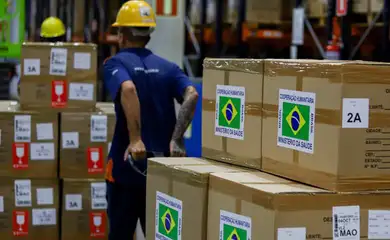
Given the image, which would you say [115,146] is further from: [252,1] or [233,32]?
[233,32]

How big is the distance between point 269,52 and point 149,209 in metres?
6.48

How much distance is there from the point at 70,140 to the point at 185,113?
1.67m

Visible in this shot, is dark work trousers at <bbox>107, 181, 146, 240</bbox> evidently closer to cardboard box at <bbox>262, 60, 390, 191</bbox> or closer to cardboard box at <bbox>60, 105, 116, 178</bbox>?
cardboard box at <bbox>60, 105, 116, 178</bbox>

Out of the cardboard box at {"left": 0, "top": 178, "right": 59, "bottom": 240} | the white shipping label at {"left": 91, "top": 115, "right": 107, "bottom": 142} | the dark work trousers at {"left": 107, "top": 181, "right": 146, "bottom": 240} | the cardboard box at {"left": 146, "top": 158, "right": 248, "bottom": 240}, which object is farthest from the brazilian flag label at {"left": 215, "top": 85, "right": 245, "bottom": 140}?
the cardboard box at {"left": 0, "top": 178, "right": 59, "bottom": 240}

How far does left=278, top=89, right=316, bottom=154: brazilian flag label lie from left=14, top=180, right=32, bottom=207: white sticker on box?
3.68 m

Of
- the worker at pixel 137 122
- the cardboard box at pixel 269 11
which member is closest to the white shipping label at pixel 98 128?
the worker at pixel 137 122

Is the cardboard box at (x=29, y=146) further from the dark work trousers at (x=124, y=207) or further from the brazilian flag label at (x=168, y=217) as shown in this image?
the brazilian flag label at (x=168, y=217)

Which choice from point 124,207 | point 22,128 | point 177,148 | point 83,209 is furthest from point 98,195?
point 177,148

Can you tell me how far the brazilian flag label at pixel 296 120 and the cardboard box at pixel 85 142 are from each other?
3.43 m

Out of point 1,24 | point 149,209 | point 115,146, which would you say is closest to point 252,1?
point 1,24

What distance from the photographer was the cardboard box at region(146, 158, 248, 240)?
10.3 ft

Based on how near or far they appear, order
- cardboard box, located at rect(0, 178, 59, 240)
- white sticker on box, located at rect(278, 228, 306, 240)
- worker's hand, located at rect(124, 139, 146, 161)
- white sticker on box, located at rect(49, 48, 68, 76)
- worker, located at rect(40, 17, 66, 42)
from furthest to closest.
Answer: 1. worker, located at rect(40, 17, 66, 42)
2. cardboard box, located at rect(0, 178, 59, 240)
3. white sticker on box, located at rect(49, 48, 68, 76)
4. worker's hand, located at rect(124, 139, 146, 161)
5. white sticker on box, located at rect(278, 228, 306, 240)

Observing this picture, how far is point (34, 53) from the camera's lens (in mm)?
6238

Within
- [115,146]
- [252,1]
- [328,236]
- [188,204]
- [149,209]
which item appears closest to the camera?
[328,236]
